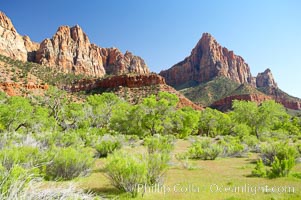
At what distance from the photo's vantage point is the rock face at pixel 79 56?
150m

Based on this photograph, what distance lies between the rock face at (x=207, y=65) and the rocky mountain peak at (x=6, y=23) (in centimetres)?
11116

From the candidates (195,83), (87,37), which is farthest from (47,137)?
(87,37)

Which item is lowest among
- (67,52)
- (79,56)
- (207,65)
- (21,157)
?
(21,157)

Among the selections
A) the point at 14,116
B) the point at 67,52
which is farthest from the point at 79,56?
the point at 14,116

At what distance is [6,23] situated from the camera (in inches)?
6216

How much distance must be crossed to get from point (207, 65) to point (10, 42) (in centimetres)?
12264

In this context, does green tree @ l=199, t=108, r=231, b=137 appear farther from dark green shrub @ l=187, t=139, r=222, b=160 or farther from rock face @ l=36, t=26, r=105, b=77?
rock face @ l=36, t=26, r=105, b=77

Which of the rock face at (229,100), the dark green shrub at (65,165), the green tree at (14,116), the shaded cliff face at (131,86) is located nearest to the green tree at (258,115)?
the green tree at (14,116)

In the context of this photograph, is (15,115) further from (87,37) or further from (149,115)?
(87,37)

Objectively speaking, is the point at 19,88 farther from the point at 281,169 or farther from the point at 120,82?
the point at 281,169

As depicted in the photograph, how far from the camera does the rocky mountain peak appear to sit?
6126 inches

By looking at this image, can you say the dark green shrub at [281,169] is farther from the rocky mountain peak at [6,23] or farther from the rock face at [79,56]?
the rocky mountain peak at [6,23]

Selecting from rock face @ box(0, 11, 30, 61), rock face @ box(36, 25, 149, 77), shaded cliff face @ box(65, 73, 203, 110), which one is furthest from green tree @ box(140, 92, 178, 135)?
rock face @ box(0, 11, 30, 61)

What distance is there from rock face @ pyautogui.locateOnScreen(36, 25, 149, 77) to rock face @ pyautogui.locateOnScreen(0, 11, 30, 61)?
926 centimetres
